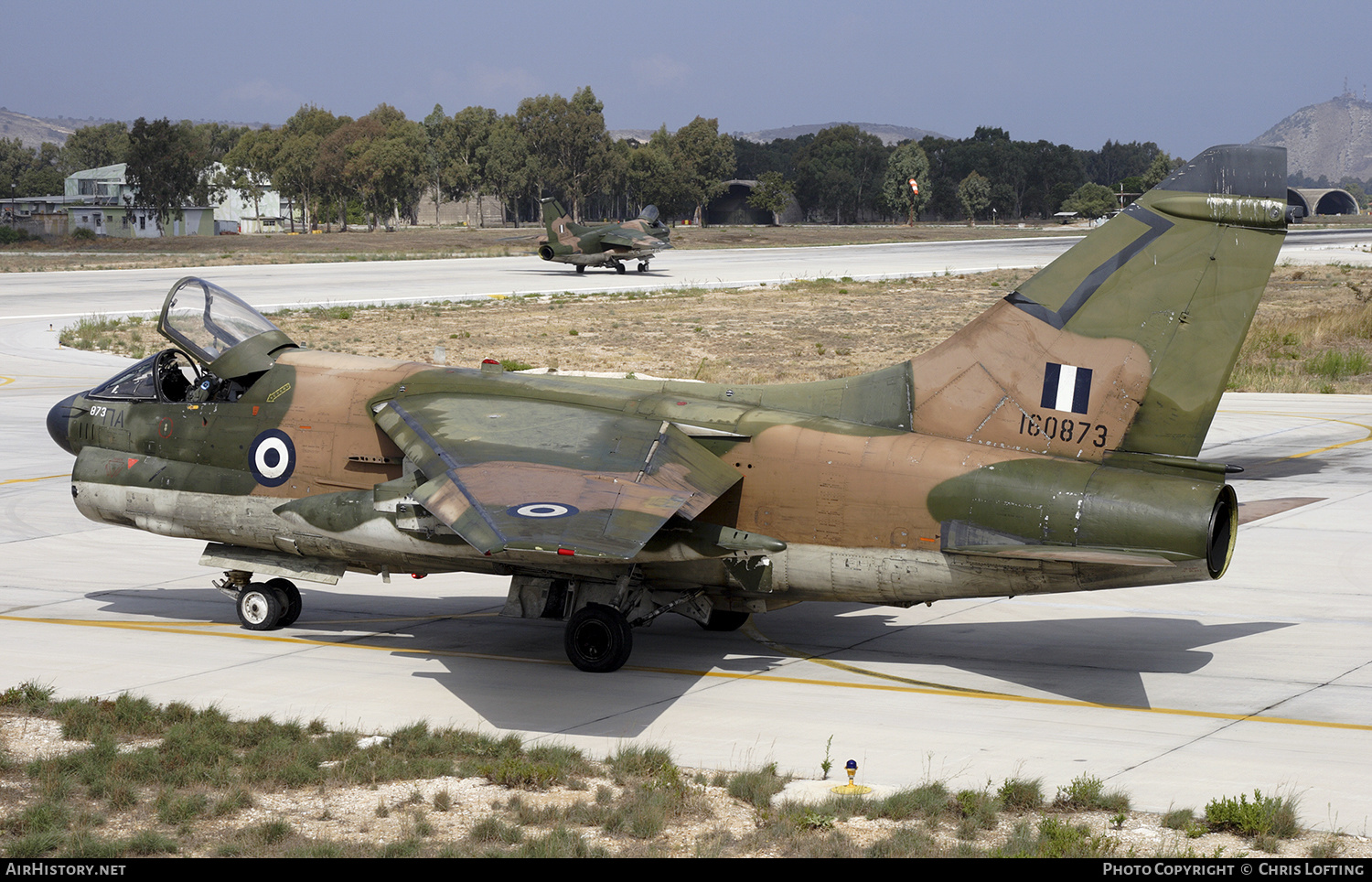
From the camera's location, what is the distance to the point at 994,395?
489 inches

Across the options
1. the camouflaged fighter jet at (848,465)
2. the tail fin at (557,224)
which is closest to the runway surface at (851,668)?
the camouflaged fighter jet at (848,465)

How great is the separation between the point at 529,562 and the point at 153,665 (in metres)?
4.36

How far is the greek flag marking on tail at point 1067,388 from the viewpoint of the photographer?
477 inches

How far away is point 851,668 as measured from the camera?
13.1 meters

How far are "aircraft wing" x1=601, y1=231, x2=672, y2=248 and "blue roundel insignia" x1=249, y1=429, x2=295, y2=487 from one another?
60.9m

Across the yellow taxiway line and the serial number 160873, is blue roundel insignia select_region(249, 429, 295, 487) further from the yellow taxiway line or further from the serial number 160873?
the serial number 160873

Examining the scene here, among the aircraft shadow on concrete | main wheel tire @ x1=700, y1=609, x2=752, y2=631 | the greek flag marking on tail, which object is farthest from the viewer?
main wheel tire @ x1=700, y1=609, x2=752, y2=631

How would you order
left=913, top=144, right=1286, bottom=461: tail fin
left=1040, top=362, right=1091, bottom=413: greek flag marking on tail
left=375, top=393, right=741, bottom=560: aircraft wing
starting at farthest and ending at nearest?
1. left=1040, top=362, right=1091, bottom=413: greek flag marking on tail
2. left=913, top=144, right=1286, bottom=461: tail fin
3. left=375, top=393, right=741, bottom=560: aircraft wing

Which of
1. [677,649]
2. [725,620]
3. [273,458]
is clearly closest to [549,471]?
[677,649]

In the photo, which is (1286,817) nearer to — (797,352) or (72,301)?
(797,352)

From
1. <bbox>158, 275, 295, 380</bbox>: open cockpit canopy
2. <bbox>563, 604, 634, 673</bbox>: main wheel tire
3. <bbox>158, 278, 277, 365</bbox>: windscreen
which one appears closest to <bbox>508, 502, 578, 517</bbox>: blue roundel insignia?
<bbox>563, 604, 634, 673</bbox>: main wheel tire

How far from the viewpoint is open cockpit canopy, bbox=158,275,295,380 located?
14.7m

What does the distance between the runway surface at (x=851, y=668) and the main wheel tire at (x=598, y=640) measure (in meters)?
0.17

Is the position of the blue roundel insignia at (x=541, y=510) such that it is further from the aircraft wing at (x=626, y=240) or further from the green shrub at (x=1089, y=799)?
the aircraft wing at (x=626, y=240)
